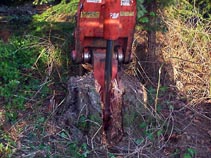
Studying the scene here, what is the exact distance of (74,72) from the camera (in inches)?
242

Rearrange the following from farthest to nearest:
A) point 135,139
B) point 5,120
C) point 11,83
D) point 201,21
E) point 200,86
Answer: point 201,21 < point 200,86 < point 11,83 < point 5,120 < point 135,139

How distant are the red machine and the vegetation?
0.39 metres

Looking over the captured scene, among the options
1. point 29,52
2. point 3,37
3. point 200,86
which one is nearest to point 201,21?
point 200,86

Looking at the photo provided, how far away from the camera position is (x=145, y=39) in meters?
6.32

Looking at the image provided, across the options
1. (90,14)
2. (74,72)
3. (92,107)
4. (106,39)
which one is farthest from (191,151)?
(74,72)

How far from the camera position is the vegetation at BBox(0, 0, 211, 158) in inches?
184

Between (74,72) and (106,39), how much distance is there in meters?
1.88

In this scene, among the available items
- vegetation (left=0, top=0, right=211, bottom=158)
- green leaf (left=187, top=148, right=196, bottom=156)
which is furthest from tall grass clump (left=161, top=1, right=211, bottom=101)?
green leaf (left=187, top=148, right=196, bottom=156)

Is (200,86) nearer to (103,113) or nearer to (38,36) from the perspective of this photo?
(103,113)

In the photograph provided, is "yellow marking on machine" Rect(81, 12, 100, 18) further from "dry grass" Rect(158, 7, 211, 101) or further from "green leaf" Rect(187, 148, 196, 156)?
"dry grass" Rect(158, 7, 211, 101)

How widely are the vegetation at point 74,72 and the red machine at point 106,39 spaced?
15.2 inches

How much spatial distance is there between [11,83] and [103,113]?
1.45 m

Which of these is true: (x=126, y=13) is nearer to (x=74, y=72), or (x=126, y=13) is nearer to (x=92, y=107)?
(x=92, y=107)

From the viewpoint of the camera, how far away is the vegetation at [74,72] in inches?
184
